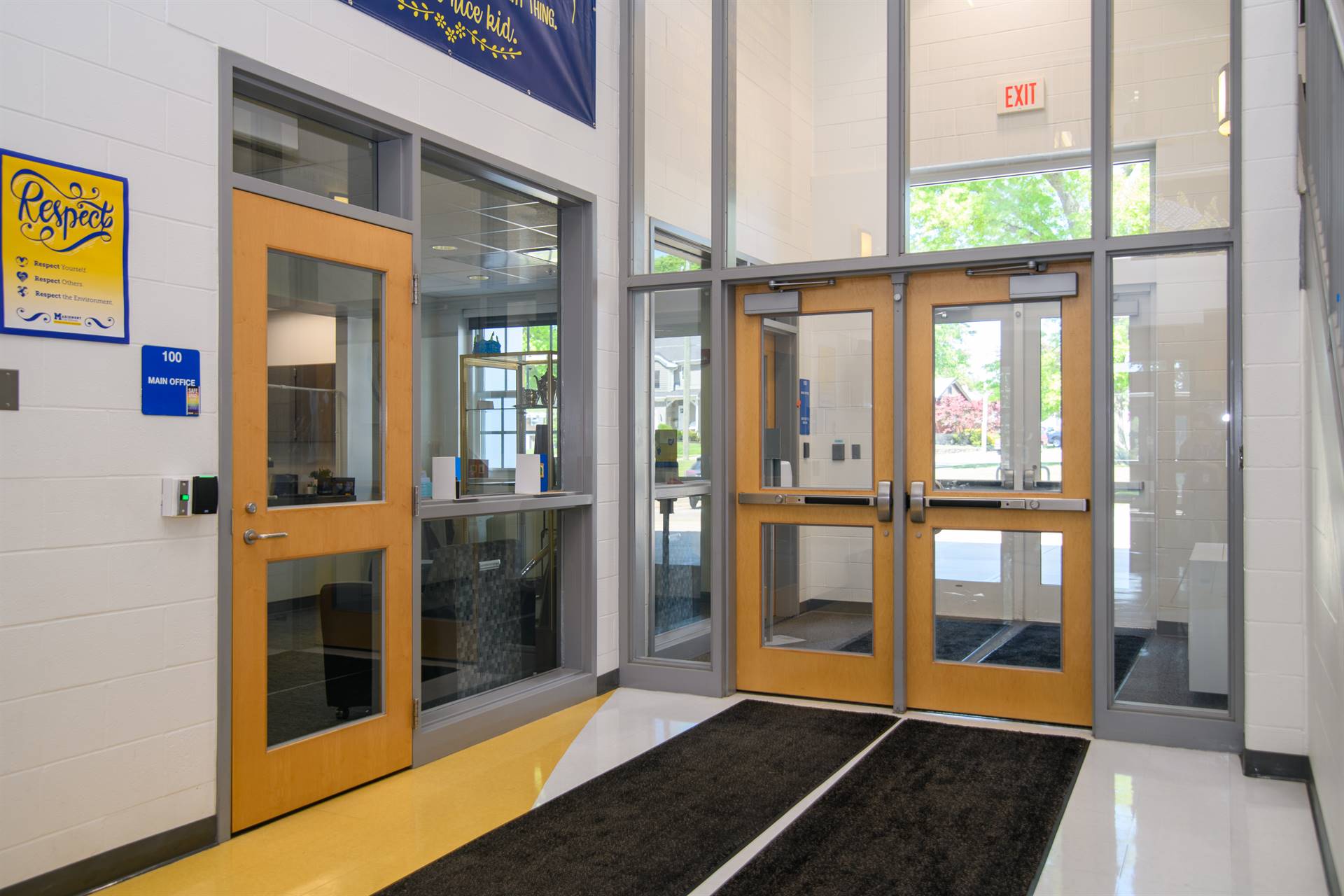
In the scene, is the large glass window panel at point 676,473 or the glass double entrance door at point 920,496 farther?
the large glass window panel at point 676,473

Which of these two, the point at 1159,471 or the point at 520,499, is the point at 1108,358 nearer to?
the point at 1159,471

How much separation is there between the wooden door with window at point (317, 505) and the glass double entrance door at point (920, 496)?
1.96 m

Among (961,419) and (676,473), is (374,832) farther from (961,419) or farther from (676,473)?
(961,419)

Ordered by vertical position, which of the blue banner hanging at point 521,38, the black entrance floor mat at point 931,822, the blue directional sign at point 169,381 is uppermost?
the blue banner hanging at point 521,38

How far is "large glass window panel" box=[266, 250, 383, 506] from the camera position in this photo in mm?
3340

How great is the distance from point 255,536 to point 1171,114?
13.1 ft

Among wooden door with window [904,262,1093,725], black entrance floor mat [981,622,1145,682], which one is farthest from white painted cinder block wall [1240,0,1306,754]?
black entrance floor mat [981,622,1145,682]

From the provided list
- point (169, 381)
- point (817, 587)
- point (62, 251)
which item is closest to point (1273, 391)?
point (817, 587)

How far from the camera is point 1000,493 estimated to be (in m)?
4.57

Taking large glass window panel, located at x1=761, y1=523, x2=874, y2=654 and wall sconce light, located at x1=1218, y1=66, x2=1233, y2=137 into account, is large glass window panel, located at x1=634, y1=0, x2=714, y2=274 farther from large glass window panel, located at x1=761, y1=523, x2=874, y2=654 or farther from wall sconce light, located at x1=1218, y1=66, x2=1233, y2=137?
wall sconce light, located at x1=1218, y1=66, x2=1233, y2=137

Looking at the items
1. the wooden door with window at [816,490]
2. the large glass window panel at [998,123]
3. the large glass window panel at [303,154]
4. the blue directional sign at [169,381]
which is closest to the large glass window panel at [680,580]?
the wooden door with window at [816,490]

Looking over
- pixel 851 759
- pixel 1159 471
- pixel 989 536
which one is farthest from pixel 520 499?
pixel 1159 471

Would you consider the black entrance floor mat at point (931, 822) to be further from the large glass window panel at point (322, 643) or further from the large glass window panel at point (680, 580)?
the large glass window panel at point (322, 643)

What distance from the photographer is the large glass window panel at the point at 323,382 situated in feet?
11.0
